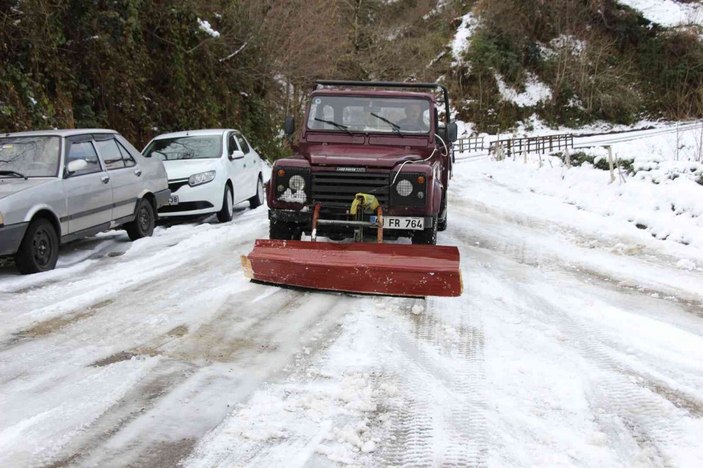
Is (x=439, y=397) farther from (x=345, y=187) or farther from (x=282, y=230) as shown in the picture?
(x=282, y=230)

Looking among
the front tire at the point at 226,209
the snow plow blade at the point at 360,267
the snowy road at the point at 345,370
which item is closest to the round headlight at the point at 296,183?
the snow plow blade at the point at 360,267

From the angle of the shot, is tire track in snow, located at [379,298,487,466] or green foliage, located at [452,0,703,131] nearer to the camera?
tire track in snow, located at [379,298,487,466]

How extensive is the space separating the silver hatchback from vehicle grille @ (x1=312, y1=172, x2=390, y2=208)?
3100 mm

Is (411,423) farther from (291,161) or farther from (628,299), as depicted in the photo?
(291,161)

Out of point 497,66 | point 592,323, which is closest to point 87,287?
point 592,323

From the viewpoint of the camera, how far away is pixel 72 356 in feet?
14.9

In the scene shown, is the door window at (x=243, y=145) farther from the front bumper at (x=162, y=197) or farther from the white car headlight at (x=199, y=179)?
the front bumper at (x=162, y=197)

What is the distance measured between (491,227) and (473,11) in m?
48.4

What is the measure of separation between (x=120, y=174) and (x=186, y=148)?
2.96 metres

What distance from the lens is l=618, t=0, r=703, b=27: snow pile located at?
165ft

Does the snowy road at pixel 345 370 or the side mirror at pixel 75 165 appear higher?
the side mirror at pixel 75 165

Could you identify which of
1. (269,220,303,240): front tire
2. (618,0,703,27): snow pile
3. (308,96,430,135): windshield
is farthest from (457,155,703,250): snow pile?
(618,0,703,27): snow pile

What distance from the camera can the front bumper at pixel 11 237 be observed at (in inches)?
263

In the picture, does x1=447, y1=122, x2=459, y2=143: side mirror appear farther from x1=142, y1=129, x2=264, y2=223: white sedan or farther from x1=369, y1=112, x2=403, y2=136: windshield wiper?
x1=142, y1=129, x2=264, y2=223: white sedan
